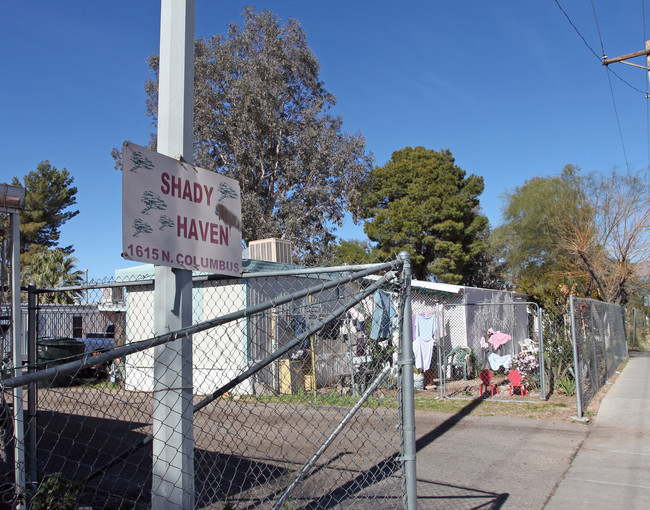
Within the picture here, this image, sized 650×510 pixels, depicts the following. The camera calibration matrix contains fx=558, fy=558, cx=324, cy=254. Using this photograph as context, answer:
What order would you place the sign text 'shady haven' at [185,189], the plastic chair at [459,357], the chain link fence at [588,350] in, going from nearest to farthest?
1. the sign text 'shady haven' at [185,189]
2. the chain link fence at [588,350]
3. the plastic chair at [459,357]

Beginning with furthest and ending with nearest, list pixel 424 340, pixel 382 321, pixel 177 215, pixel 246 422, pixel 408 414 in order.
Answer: pixel 424 340, pixel 246 422, pixel 382 321, pixel 408 414, pixel 177 215

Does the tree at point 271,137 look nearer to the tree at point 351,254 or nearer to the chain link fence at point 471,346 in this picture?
the tree at point 351,254

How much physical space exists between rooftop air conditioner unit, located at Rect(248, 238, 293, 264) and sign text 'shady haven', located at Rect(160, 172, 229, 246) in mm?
10783

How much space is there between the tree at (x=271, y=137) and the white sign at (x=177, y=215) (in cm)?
1992

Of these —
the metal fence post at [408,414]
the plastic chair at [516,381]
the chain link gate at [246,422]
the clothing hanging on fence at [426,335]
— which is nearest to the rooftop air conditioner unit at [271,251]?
the chain link gate at [246,422]

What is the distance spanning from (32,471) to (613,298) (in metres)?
24.1

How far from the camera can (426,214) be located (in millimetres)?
29359

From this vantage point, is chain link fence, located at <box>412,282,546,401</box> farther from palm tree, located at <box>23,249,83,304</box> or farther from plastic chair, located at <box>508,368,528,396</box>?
palm tree, located at <box>23,249,83,304</box>

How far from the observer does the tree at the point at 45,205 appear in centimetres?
3644

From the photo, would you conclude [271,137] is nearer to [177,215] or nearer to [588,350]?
[588,350]

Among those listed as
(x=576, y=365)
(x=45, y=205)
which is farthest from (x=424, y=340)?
(x=45, y=205)

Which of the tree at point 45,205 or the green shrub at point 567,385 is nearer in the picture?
the green shrub at point 567,385

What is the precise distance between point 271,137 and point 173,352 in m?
21.7

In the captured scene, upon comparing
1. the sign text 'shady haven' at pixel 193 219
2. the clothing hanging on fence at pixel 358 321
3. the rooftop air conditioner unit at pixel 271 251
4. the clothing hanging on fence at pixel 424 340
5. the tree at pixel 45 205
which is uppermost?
the tree at pixel 45 205
